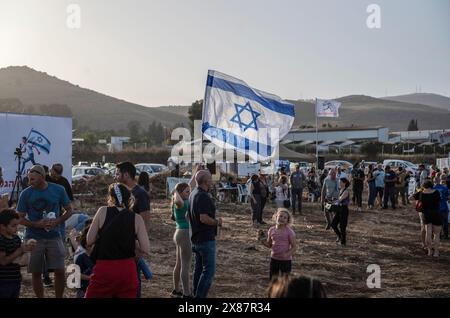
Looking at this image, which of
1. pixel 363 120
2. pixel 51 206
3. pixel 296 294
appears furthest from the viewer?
pixel 363 120

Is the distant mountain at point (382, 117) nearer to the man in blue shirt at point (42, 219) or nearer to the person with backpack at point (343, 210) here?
the person with backpack at point (343, 210)

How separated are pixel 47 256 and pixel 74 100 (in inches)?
5006

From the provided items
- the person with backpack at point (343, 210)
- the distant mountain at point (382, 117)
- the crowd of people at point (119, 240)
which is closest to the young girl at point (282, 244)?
the crowd of people at point (119, 240)

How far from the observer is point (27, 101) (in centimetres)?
11662

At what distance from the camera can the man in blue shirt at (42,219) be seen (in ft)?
22.2

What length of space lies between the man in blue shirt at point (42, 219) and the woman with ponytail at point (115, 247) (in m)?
1.90

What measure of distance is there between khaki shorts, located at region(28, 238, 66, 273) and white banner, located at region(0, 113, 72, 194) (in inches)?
386

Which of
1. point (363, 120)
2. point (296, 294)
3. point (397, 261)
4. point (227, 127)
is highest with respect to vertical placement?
point (363, 120)

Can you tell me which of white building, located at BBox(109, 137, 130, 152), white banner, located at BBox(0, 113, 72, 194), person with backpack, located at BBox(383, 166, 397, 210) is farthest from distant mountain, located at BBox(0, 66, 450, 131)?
white banner, located at BBox(0, 113, 72, 194)

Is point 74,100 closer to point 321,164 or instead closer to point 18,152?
point 321,164

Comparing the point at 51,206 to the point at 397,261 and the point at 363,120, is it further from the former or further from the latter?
the point at 363,120

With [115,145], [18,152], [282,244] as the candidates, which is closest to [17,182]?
[18,152]
